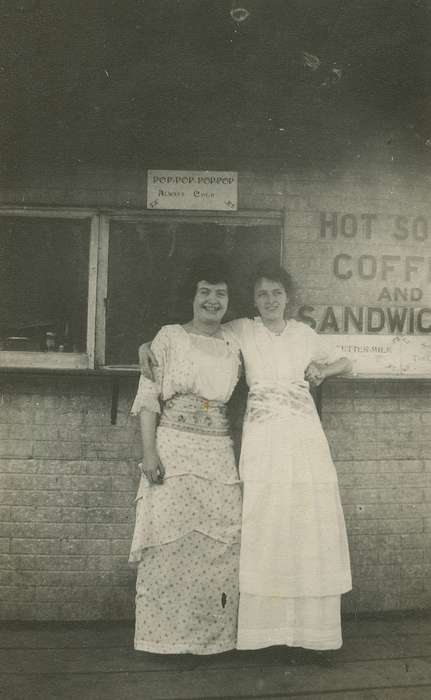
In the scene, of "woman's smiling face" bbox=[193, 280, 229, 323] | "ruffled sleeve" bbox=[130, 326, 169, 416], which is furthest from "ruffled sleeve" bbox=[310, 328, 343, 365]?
"ruffled sleeve" bbox=[130, 326, 169, 416]

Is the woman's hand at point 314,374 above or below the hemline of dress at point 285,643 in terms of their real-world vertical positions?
above

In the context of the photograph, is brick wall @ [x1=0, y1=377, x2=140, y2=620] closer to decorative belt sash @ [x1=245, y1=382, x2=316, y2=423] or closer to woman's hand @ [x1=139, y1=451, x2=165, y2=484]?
woman's hand @ [x1=139, y1=451, x2=165, y2=484]

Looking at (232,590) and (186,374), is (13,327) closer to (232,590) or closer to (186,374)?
(186,374)

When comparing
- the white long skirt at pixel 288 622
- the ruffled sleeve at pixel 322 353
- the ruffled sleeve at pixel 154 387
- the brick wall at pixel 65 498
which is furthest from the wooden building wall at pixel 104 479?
the white long skirt at pixel 288 622

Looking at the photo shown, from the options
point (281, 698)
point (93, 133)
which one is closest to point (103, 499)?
point (281, 698)

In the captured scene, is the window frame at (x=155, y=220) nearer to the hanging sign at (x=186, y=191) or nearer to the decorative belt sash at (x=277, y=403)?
the hanging sign at (x=186, y=191)

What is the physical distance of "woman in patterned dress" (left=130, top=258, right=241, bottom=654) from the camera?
115 inches

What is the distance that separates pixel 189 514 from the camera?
2961mm

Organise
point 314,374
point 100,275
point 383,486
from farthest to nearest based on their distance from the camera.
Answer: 1. point 383,486
2. point 100,275
3. point 314,374

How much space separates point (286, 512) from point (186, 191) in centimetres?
186


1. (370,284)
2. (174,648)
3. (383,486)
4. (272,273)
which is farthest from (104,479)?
(370,284)

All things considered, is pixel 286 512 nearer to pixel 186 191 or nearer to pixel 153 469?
pixel 153 469

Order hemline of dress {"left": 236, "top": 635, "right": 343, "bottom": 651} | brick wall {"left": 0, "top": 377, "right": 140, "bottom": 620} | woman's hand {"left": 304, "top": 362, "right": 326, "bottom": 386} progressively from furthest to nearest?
brick wall {"left": 0, "top": 377, "right": 140, "bottom": 620}
woman's hand {"left": 304, "top": 362, "right": 326, "bottom": 386}
hemline of dress {"left": 236, "top": 635, "right": 343, "bottom": 651}

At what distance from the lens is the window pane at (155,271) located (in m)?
3.51
